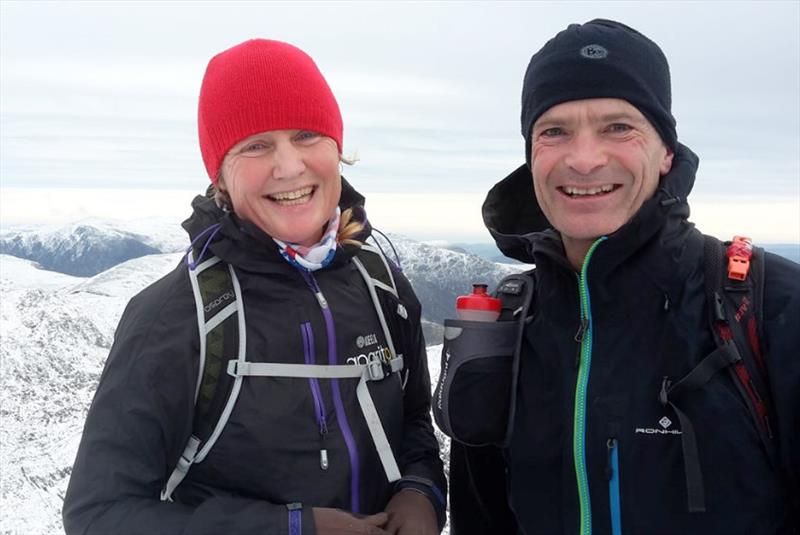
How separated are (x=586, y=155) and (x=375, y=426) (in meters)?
2.47

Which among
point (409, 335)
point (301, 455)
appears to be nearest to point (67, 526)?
point (301, 455)

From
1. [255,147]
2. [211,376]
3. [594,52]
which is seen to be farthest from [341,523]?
[594,52]

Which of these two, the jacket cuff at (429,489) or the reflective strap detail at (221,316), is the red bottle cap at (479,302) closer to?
the jacket cuff at (429,489)

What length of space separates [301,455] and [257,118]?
2449 mm

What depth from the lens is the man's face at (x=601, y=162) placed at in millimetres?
4500

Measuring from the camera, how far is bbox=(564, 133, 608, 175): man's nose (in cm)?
449

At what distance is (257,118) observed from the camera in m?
4.94

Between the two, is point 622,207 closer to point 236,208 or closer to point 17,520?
point 236,208

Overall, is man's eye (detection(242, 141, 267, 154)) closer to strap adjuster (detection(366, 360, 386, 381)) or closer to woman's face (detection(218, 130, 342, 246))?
woman's face (detection(218, 130, 342, 246))

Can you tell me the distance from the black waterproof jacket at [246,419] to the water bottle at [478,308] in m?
0.68

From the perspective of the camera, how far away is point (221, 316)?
4.61 metres

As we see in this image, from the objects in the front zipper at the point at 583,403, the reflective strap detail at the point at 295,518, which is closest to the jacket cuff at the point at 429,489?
the reflective strap detail at the point at 295,518

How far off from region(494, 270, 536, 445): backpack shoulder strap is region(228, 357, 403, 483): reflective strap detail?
0.91 meters

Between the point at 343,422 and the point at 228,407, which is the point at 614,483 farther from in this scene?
the point at 228,407
